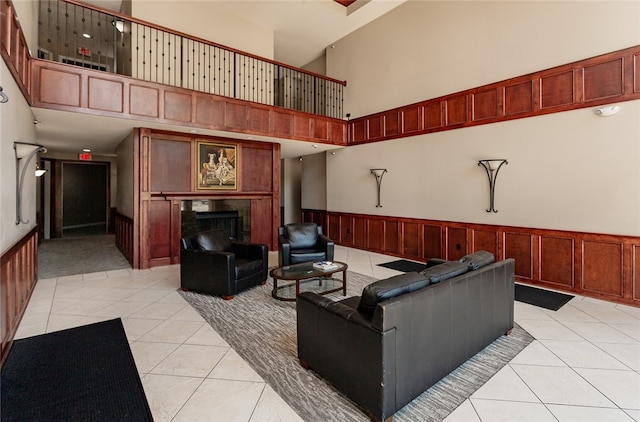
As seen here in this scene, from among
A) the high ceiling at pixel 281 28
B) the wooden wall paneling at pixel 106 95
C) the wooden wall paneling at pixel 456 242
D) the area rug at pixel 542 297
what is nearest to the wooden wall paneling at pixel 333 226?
the high ceiling at pixel 281 28

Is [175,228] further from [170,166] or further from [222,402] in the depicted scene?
[222,402]

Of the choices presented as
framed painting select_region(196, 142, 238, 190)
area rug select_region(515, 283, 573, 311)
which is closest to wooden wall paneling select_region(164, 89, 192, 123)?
framed painting select_region(196, 142, 238, 190)

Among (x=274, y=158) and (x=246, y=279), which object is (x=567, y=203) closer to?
(x=246, y=279)

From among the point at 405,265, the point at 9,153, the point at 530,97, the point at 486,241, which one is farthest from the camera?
the point at 405,265

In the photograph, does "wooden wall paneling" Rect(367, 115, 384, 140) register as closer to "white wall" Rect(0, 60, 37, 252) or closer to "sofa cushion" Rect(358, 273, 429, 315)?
"sofa cushion" Rect(358, 273, 429, 315)

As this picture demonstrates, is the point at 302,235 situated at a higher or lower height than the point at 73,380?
higher

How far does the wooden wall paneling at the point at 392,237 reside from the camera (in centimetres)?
648

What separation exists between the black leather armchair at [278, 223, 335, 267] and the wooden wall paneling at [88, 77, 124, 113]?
3.13m

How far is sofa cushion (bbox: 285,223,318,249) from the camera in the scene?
5211mm

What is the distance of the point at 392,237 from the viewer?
6594 millimetres

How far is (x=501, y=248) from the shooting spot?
4.85 meters

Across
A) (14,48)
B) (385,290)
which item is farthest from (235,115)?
(385,290)

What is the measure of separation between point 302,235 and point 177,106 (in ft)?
9.93

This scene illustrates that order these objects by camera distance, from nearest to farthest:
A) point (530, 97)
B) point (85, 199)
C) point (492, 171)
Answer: point (530, 97) → point (492, 171) → point (85, 199)
